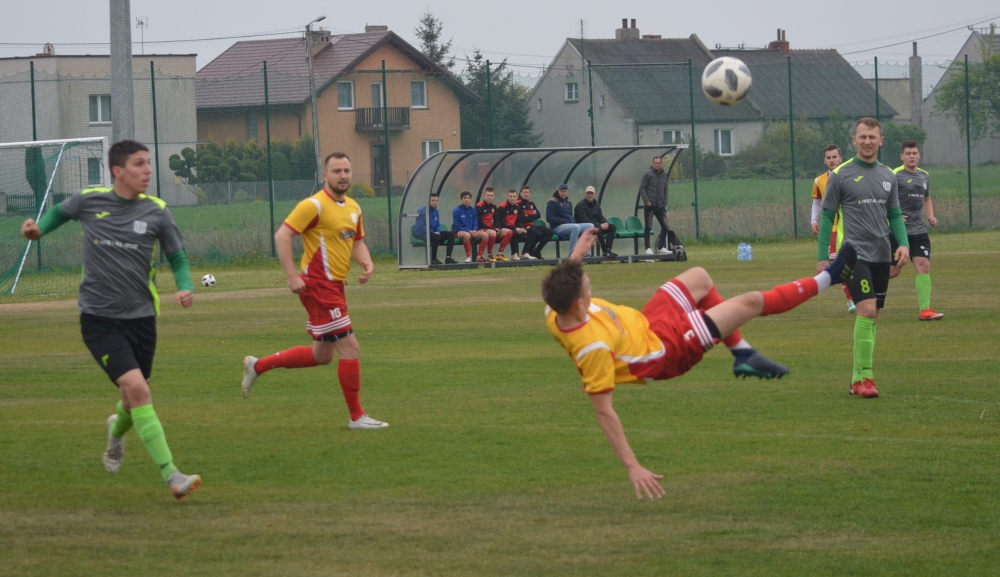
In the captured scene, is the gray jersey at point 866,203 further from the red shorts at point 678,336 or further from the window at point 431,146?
the window at point 431,146

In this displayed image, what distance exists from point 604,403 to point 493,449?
197cm

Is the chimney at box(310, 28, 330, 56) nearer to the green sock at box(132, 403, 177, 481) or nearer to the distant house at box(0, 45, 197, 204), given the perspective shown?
the distant house at box(0, 45, 197, 204)

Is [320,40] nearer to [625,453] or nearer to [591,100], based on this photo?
[591,100]

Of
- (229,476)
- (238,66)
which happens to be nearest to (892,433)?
(229,476)

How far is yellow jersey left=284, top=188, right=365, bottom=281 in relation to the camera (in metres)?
8.12

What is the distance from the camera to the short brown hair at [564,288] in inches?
221

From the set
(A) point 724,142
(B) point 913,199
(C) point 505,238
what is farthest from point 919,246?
(A) point 724,142

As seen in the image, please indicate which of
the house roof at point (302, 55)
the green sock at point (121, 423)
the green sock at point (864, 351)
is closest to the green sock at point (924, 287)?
the green sock at point (864, 351)

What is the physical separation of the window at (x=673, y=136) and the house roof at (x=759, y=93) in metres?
0.77

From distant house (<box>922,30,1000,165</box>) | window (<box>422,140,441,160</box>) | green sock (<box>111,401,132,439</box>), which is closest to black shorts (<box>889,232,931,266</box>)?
green sock (<box>111,401,132,439</box>)

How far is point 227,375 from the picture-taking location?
10.8m

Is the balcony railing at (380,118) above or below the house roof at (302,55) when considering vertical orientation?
below

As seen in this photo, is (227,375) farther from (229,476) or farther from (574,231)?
(574,231)

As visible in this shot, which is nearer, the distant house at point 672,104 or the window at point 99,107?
the window at point 99,107
